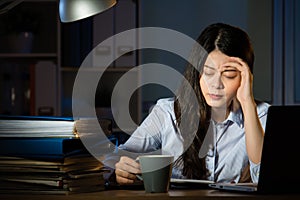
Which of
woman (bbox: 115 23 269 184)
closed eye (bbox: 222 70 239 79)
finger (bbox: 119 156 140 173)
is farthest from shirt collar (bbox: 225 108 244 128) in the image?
finger (bbox: 119 156 140 173)

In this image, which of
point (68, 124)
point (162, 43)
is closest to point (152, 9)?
point (162, 43)

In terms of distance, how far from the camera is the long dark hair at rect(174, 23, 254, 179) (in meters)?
1.96

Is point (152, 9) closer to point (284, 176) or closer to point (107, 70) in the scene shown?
point (107, 70)

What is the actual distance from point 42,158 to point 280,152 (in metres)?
0.48

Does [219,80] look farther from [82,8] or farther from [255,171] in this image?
[82,8]

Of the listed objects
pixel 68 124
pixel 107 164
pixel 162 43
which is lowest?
pixel 107 164

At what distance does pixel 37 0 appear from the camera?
11.7ft

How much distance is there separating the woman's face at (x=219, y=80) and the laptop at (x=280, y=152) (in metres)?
0.73

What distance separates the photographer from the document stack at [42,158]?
125 cm

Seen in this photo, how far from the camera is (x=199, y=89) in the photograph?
212cm

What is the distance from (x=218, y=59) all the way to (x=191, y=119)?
0.73ft

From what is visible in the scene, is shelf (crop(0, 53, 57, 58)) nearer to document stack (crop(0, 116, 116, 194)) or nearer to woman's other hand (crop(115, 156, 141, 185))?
woman's other hand (crop(115, 156, 141, 185))

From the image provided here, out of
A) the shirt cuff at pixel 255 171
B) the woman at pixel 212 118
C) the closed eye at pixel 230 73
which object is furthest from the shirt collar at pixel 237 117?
the shirt cuff at pixel 255 171

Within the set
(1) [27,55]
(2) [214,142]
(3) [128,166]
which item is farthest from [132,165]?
(1) [27,55]
